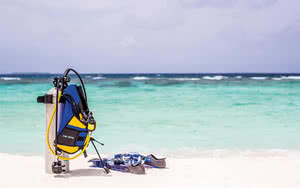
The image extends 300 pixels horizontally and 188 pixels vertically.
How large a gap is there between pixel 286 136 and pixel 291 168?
12.4 feet

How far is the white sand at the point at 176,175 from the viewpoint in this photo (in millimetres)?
3219

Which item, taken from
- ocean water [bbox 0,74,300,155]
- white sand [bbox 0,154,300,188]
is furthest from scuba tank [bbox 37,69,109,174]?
ocean water [bbox 0,74,300,155]

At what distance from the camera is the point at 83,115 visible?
3105 millimetres

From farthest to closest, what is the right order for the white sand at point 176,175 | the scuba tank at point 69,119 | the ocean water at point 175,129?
1. the ocean water at point 175,129
2. the white sand at point 176,175
3. the scuba tank at point 69,119

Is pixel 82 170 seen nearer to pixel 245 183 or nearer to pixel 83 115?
pixel 83 115

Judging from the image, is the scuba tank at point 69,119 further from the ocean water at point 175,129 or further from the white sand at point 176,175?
the ocean water at point 175,129

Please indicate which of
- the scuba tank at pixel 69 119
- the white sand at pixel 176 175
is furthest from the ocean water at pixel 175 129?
the scuba tank at pixel 69 119

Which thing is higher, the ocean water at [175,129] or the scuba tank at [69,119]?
the scuba tank at [69,119]

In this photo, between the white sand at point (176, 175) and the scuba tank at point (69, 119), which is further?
the white sand at point (176, 175)

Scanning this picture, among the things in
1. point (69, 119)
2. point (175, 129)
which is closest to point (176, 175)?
Answer: point (69, 119)

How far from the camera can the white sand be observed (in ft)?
10.6

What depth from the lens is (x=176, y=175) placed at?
358 cm

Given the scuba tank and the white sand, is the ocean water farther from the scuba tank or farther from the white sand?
the scuba tank

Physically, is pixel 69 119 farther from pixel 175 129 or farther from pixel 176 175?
pixel 175 129
